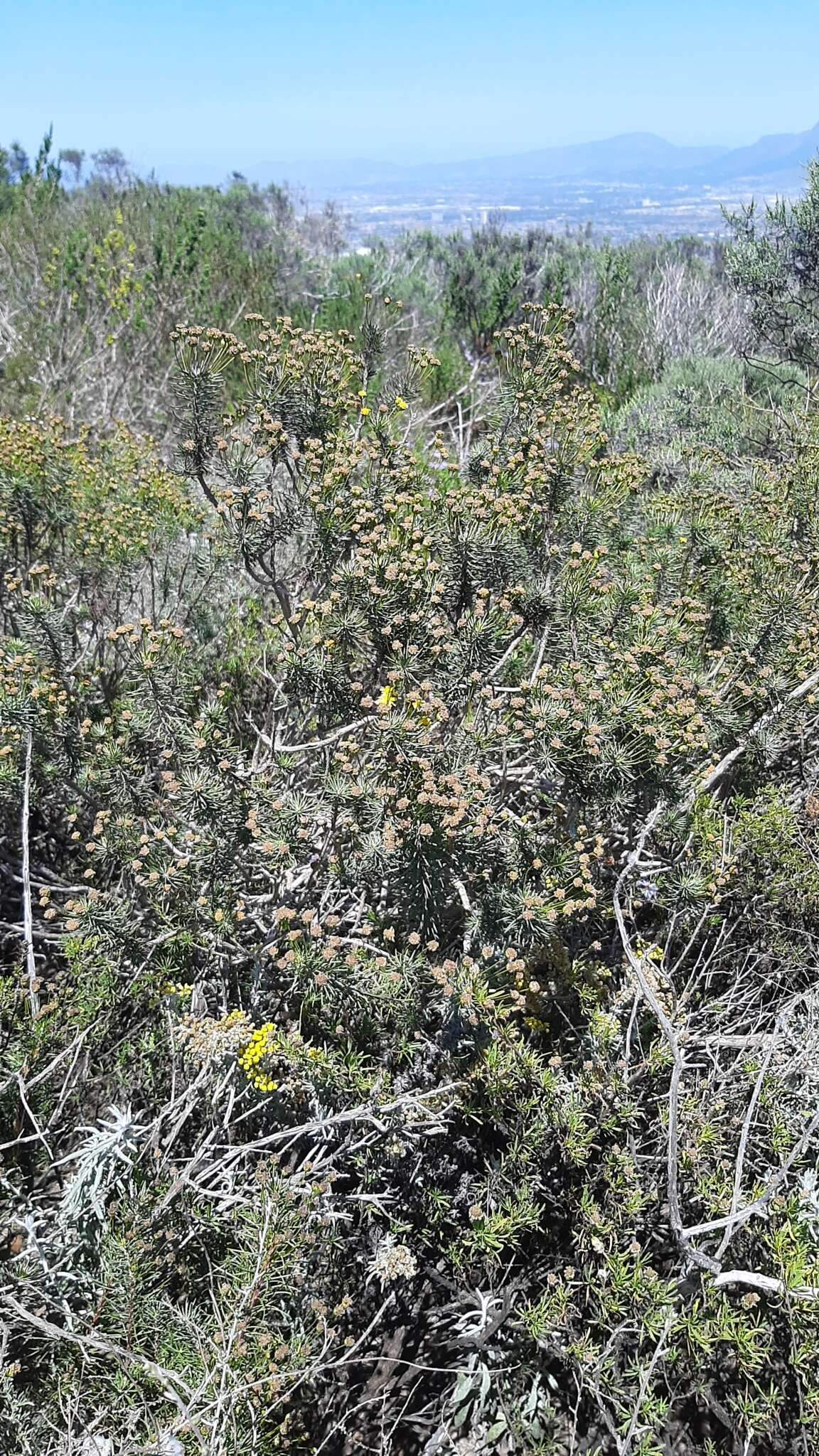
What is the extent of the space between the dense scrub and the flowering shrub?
2cm

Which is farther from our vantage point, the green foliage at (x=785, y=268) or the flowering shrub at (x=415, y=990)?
the green foliage at (x=785, y=268)

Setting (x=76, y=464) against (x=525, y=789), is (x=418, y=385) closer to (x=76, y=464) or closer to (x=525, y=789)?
(x=76, y=464)

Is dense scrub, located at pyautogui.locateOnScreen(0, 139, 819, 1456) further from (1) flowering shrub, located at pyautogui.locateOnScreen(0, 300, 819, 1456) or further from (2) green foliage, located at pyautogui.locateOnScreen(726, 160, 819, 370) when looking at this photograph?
(2) green foliage, located at pyautogui.locateOnScreen(726, 160, 819, 370)

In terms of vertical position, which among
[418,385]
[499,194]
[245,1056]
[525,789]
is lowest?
[245,1056]

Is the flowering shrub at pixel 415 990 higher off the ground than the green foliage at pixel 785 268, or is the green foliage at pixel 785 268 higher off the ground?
the green foliage at pixel 785 268

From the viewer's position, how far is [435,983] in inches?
94.3

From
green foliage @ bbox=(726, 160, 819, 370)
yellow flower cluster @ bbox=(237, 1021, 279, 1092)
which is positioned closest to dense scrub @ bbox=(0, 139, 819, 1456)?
yellow flower cluster @ bbox=(237, 1021, 279, 1092)

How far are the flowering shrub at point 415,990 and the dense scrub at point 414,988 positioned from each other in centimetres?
2

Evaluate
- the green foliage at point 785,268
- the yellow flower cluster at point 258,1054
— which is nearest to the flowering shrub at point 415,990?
the yellow flower cluster at point 258,1054

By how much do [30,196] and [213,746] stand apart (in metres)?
9.99

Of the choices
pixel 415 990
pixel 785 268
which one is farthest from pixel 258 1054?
pixel 785 268

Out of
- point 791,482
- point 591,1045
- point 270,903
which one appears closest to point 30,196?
point 791,482

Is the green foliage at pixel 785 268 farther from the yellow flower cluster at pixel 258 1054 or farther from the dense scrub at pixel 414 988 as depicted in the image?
the yellow flower cluster at pixel 258 1054

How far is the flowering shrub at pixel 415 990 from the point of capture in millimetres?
2119
